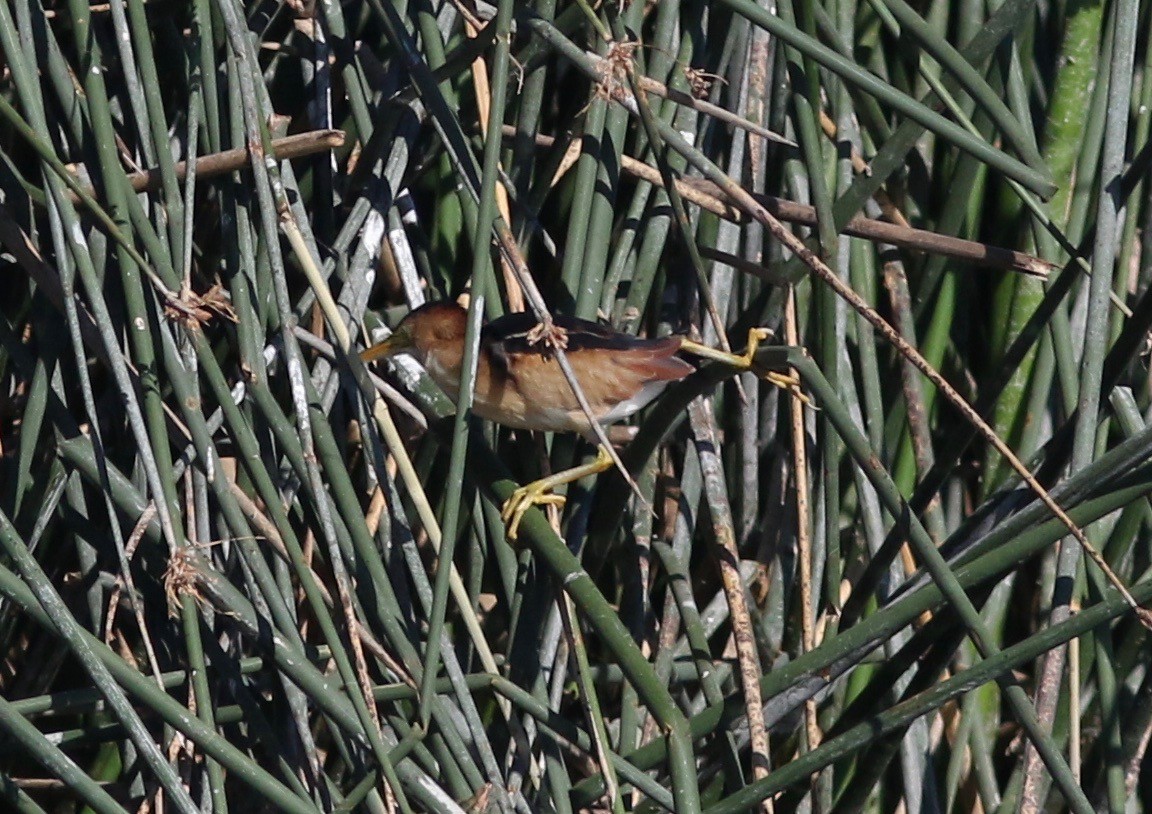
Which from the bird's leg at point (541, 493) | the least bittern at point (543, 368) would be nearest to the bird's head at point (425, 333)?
the least bittern at point (543, 368)

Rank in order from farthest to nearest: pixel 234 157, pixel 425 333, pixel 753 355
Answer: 1. pixel 425 333
2. pixel 234 157
3. pixel 753 355

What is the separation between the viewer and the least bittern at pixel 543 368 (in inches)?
59.9

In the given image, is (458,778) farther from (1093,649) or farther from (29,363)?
(1093,649)

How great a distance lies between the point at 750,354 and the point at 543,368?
33 centimetres

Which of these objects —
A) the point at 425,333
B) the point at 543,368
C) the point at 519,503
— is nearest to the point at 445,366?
the point at 425,333

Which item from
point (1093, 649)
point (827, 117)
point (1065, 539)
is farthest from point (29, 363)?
point (1093, 649)

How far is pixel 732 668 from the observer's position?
172 centimetres

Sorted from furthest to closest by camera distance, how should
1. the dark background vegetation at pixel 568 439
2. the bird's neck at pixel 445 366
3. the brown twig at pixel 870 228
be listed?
the bird's neck at pixel 445 366
the brown twig at pixel 870 228
the dark background vegetation at pixel 568 439

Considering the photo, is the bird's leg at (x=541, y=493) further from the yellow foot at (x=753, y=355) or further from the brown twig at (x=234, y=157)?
the brown twig at (x=234, y=157)

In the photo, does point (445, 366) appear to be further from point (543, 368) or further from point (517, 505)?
point (517, 505)

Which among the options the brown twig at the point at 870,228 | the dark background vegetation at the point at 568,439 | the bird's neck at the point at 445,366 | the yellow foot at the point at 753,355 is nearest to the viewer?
the dark background vegetation at the point at 568,439

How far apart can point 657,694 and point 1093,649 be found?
0.68 meters

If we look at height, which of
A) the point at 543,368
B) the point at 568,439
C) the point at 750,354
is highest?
the point at 750,354

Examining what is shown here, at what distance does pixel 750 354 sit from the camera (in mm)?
1361
